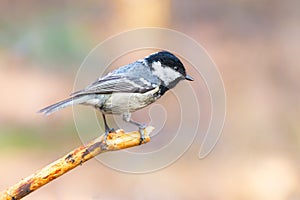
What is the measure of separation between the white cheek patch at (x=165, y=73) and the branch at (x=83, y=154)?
9cm

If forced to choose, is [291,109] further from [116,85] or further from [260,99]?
[116,85]

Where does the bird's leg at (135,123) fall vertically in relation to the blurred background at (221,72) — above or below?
below

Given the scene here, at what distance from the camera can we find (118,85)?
→ 3.17 feet

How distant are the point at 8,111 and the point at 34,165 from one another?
438mm

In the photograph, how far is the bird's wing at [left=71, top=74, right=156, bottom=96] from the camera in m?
0.95

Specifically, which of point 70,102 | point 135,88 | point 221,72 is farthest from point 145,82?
point 221,72

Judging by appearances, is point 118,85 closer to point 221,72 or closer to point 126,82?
point 126,82

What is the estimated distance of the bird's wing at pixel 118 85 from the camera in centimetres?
95

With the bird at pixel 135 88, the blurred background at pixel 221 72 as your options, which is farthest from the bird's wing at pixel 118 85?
the blurred background at pixel 221 72

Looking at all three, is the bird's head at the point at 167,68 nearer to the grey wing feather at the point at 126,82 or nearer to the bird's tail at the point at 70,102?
the grey wing feather at the point at 126,82

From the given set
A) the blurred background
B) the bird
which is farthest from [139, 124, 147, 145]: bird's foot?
the blurred background

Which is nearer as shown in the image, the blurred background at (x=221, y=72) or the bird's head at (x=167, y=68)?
the bird's head at (x=167, y=68)

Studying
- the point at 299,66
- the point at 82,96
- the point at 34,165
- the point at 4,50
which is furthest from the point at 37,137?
the point at 82,96

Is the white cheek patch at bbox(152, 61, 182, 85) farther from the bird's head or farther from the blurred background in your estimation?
the blurred background
